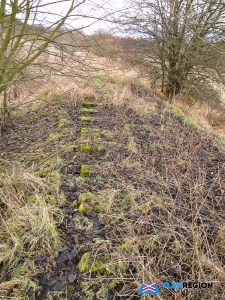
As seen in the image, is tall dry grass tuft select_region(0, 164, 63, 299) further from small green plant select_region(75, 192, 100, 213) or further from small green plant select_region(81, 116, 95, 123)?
small green plant select_region(81, 116, 95, 123)

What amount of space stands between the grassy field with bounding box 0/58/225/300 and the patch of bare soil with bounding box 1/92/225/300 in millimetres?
10

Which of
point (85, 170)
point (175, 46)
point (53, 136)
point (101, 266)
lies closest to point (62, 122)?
point (53, 136)

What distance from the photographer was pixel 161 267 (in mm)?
1587

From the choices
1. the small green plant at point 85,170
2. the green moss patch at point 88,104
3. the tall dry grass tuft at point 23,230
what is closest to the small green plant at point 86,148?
the small green plant at point 85,170

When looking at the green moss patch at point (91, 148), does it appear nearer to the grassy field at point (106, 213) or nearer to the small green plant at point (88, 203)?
the grassy field at point (106, 213)

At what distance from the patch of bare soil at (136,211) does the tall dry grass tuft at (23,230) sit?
3.7 inches

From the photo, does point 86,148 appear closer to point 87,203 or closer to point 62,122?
point 87,203

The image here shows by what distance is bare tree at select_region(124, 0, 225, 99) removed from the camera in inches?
A: 237

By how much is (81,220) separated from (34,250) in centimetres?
48

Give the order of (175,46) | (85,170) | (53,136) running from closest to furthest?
1. (85,170)
2. (53,136)
3. (175,46)

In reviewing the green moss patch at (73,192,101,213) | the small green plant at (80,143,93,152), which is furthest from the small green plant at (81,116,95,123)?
the green moss patch at (73,192,101,213)

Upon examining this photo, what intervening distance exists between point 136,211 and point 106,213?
1.03 ft

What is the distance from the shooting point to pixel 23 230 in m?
1.87

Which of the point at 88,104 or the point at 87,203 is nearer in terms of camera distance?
the point at 87,203
